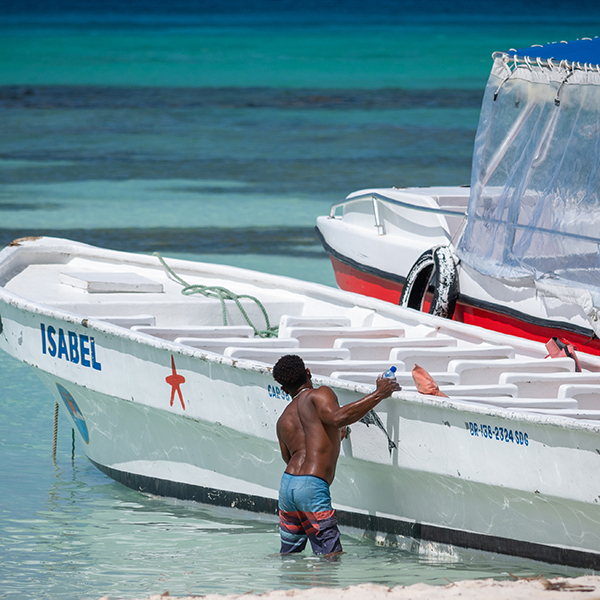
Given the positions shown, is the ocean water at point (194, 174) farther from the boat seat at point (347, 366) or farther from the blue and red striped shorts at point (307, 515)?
the boat seat at point (347, 366)

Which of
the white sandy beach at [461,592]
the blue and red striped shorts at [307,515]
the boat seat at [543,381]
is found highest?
the boat seat at [543,381]

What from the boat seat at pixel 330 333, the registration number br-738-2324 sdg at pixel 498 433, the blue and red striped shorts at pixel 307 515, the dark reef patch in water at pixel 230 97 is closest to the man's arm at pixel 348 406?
the blue and red striped shorts at pixel 307 515

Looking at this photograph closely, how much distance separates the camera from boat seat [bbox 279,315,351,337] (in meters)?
8.31

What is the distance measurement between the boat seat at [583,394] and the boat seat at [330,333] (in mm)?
1610

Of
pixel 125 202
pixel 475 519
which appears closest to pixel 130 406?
pixel 475 519

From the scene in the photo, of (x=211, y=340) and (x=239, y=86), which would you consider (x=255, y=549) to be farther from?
(x=239, y=86)

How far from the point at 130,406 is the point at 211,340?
2.22 ft

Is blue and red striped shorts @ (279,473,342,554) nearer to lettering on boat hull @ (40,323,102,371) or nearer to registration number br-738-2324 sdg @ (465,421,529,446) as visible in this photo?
registration number br-738-2324 sdg @ (465,421,529,446)

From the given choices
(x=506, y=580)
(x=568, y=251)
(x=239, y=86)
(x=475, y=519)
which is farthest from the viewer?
(x=239, y=86)

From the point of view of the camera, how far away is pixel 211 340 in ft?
24.7

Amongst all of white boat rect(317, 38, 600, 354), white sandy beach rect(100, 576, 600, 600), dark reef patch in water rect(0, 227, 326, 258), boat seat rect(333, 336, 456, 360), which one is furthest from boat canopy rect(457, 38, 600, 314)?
dark reef patch in water rect(0, 227, 326, 258)

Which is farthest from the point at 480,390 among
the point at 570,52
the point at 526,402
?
the point at 570,52

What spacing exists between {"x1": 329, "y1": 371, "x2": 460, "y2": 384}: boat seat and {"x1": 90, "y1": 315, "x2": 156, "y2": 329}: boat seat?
180cm

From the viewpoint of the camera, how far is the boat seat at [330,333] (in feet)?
26.3
